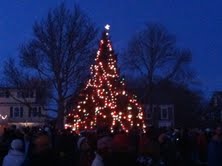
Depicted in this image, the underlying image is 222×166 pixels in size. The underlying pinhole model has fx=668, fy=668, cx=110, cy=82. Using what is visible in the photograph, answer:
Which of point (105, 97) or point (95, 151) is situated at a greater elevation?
point (105, 97)

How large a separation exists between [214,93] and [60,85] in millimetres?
78627

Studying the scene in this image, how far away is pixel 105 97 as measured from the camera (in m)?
33.5

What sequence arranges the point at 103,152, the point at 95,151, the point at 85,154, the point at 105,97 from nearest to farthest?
1. the point at 103,152
2. the point at 95,151
3. the point at 85,154
4. the point at 105,97

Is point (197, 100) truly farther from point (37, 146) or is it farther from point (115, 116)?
point (37, 146)

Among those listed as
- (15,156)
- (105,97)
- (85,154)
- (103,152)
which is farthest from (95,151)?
(105,97)

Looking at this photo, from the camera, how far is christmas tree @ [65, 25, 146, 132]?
3347 cm

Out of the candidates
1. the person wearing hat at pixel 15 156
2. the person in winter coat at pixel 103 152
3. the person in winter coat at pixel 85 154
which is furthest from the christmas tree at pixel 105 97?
the person in winter coat at pixel 103 152

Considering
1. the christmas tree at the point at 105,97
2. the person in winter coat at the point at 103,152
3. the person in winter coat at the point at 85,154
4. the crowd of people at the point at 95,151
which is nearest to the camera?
the person in winter coat at the point at 103,152

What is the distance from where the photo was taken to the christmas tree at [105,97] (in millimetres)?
33469

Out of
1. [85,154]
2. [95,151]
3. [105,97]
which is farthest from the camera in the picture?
[105,97]

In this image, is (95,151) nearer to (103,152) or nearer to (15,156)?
(103,152)

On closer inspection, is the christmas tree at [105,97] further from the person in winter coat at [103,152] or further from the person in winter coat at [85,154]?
the person in winter coat at [103,152]

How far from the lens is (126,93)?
34.4 metres

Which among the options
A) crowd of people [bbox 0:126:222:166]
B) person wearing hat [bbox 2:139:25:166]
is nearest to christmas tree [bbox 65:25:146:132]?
crowd of people [bbox 0:126:222:166]
